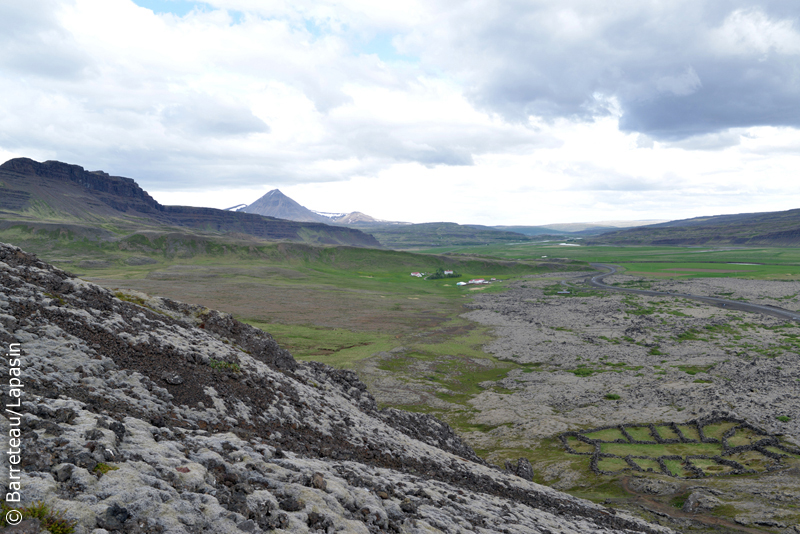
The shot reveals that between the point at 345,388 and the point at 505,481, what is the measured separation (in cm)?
1389

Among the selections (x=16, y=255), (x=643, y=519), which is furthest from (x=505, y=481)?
(x=16, y=255)

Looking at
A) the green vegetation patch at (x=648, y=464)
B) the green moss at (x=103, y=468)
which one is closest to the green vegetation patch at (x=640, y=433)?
the green vegetation patch at (x=648, y=464)

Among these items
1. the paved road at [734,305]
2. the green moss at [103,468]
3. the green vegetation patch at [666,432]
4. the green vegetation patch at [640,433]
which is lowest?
the green vegetation patch at [640,433]

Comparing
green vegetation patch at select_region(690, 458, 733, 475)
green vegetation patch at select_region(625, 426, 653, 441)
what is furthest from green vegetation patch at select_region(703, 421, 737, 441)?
green vegetation patch at select_region(690, 458, 733, 475)

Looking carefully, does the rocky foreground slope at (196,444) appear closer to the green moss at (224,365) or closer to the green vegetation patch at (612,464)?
the green moss at (224,365)

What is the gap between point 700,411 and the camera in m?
46.8

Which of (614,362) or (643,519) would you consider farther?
(614,362)

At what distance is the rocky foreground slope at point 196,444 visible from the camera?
9.81 m

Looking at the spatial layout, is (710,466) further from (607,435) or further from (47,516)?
(47,516)

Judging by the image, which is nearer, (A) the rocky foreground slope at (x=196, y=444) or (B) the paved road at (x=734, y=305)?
(A) the rocky foreground slope at (x=196, y=444)

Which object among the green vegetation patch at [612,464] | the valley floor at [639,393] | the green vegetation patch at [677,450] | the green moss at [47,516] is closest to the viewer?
the green moss at [47,516]

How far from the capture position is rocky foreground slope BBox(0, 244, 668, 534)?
386 inches

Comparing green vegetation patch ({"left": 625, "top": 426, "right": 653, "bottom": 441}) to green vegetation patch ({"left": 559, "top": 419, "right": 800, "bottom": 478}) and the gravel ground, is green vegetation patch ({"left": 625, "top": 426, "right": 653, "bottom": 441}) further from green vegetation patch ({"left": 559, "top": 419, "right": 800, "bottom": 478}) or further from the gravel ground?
the gravel ground

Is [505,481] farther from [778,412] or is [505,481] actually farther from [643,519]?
[778,412]
